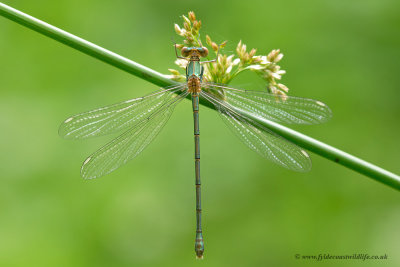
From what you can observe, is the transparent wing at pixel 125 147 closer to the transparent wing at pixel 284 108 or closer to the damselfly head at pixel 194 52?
the damselfly head at pixel 194 52

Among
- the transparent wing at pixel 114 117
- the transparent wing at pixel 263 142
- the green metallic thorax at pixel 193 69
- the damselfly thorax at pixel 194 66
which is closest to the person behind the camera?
the transparent wing at pixel 263 142

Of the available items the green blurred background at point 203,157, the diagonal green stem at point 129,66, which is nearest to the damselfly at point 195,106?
the diagonal green stem at point 129,66

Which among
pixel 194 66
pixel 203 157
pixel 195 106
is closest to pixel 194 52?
pixel 194 66

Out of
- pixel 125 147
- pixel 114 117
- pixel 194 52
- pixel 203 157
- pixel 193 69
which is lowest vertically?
pixel 203 157

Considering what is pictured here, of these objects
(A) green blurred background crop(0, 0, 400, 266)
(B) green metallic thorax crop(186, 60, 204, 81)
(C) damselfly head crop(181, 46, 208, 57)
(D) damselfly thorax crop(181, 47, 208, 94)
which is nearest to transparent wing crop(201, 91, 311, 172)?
(D) damselfly thorax crop(181, 47, 208, 94)

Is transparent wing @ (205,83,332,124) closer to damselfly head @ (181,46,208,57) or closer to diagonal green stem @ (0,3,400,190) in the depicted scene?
diagonal green stem @ (0,3,400,190)

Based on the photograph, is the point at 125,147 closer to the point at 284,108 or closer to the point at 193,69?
the point at 193,69
